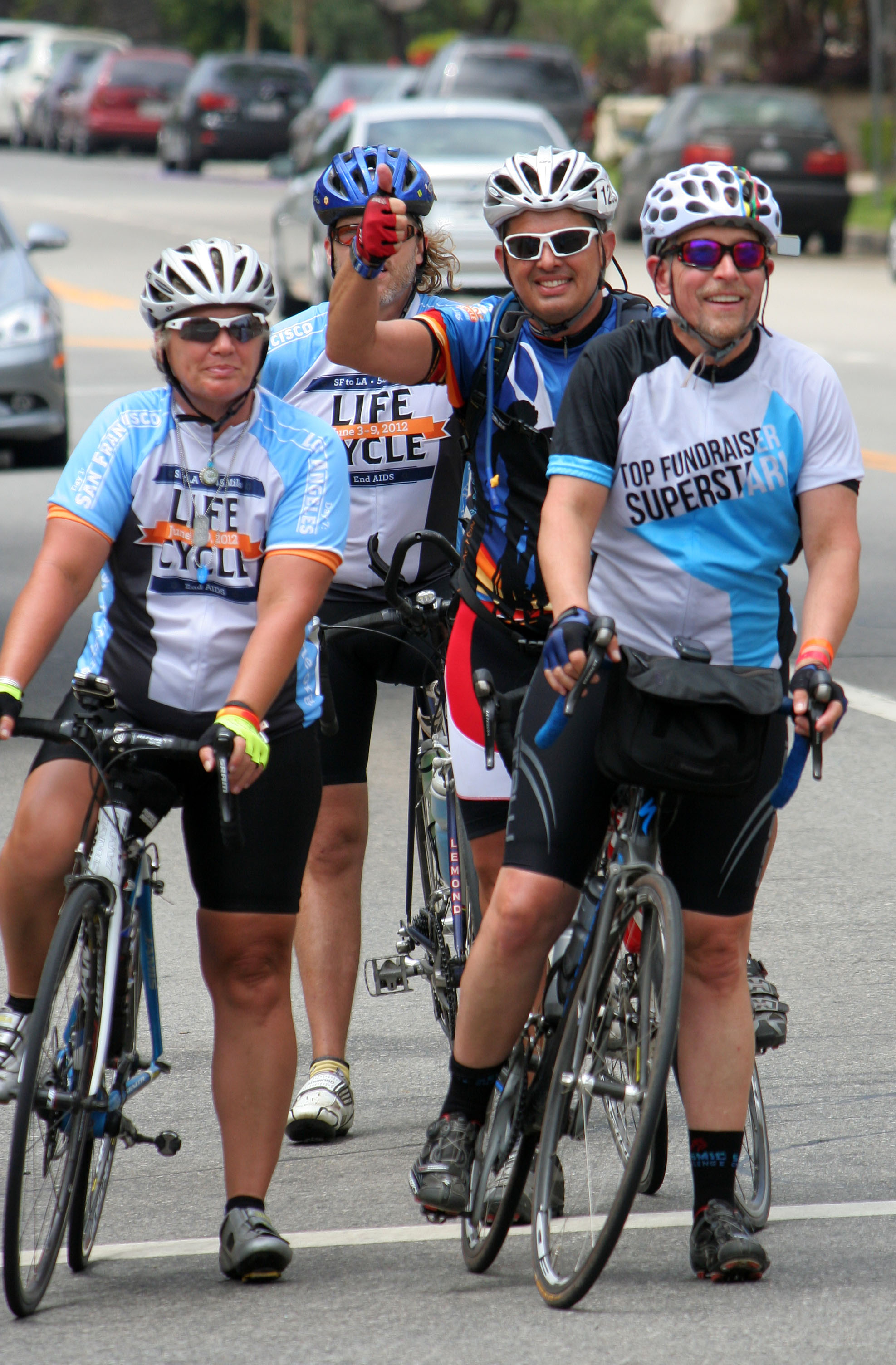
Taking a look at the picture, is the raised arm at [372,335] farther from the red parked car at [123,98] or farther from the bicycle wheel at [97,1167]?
the red parked car at [123,98]

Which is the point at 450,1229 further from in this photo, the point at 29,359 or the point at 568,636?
the point at 29,359

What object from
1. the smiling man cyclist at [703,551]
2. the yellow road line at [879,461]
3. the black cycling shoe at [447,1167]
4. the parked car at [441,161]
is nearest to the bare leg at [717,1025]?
the smiling man cyclist at [703,551]

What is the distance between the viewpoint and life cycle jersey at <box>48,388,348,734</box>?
409cm

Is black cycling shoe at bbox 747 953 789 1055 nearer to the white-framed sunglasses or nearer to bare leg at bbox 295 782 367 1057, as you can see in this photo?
bare leg at bbox 295 782 367 1057

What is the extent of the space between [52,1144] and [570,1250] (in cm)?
95

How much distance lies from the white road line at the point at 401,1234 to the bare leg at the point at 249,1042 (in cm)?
17

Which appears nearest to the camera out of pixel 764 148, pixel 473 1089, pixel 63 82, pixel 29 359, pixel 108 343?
pixel 473 1089

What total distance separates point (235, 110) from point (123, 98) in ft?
18.5

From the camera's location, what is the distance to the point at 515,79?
110 feet

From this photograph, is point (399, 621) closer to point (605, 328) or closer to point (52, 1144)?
point (605, 328)

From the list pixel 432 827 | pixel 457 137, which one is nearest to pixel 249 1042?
pixel 432 827

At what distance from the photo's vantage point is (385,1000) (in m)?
5.92

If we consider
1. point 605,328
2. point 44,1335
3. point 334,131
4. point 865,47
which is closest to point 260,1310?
point 44,1335

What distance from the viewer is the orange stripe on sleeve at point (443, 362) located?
180 inches
